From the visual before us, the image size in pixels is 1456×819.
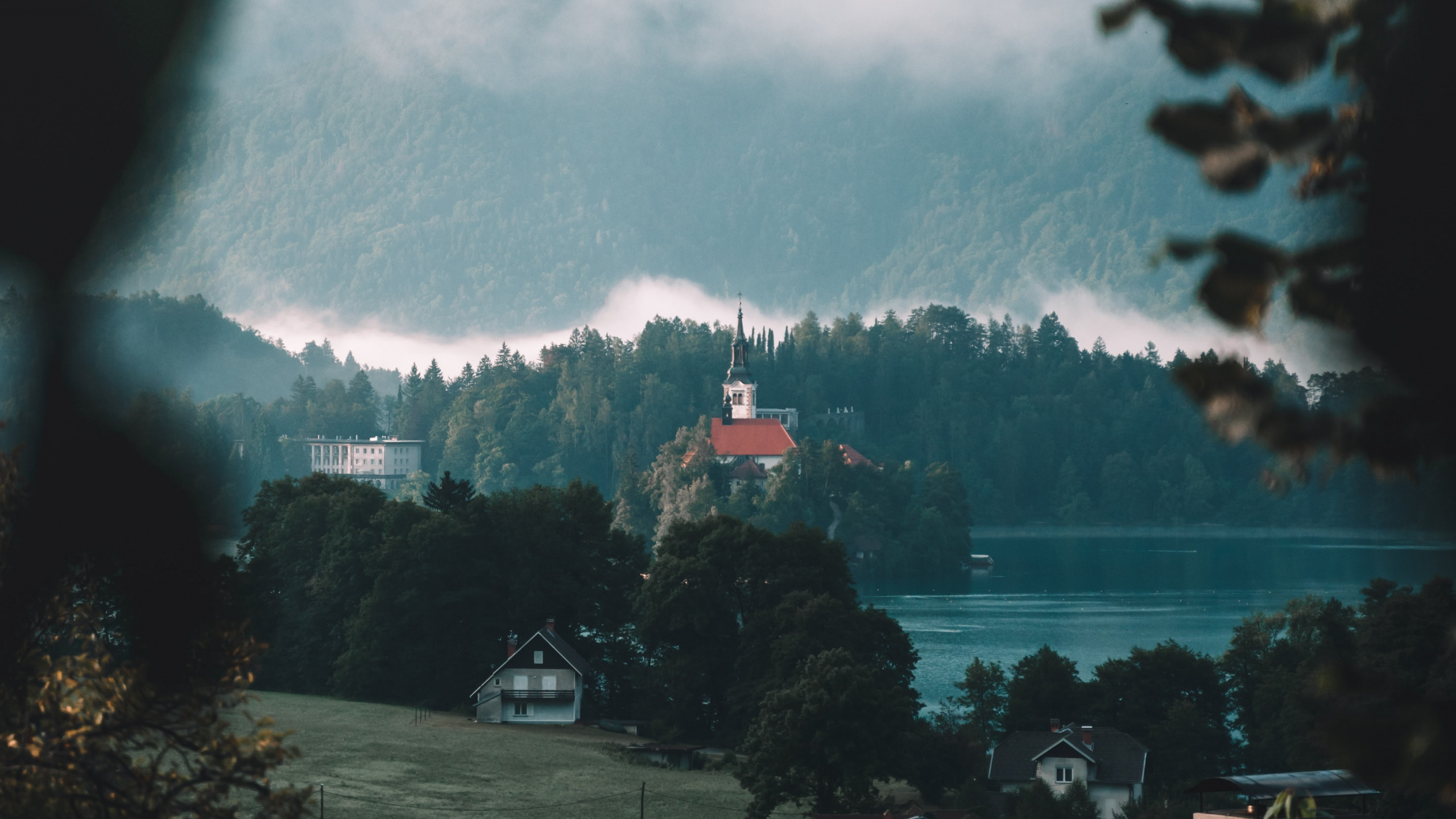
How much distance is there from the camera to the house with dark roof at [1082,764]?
37.3m

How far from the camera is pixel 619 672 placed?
2131 inches

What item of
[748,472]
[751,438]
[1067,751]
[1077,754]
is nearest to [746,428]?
[751,438]

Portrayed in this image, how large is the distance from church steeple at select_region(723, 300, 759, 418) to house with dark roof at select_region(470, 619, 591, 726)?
4713 inches

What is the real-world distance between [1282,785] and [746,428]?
13105cm

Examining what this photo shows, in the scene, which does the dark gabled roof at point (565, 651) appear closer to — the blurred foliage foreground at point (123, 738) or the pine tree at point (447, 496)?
the pine tree at point (447, 496)

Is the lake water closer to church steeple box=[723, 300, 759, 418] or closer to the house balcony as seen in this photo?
the house balcony

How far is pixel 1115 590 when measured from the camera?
319 ft

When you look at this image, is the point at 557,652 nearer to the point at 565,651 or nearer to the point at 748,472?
the point at 565,651

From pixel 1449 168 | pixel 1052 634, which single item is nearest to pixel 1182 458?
pixel 1052 634

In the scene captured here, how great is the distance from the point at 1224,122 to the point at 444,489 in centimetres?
5983

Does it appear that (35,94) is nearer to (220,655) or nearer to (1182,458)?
(220,655)

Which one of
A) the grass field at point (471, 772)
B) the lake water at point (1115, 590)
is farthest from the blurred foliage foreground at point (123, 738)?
the lake water at point (1115, 590)

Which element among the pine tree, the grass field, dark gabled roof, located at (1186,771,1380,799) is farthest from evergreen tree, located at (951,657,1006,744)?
the pine tree

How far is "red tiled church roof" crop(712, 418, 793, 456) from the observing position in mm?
150375
